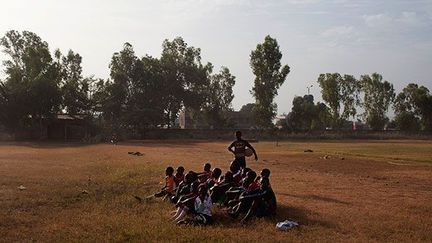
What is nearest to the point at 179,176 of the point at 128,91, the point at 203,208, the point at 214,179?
the point at 214,179

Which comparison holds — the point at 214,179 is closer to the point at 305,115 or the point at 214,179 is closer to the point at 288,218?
the point at 288,218

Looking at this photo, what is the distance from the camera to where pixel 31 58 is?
63.5 m

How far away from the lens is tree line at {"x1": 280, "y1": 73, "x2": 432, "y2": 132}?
88250mm

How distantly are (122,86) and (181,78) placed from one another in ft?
36.0

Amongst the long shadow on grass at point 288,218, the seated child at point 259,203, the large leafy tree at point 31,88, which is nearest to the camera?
the long shadow on grass at point 288,218

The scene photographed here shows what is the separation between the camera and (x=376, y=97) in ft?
301

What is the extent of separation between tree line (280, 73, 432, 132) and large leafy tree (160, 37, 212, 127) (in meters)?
17.2

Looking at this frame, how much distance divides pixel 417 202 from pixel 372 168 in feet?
40.5

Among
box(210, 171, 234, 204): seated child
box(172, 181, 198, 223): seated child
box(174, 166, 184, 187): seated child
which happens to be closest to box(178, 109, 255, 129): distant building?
box(174, 166, 184, 187): seated child

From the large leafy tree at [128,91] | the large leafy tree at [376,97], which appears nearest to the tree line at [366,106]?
the large leafy tree at [376,97]

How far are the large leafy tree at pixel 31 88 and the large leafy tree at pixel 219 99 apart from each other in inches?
1203

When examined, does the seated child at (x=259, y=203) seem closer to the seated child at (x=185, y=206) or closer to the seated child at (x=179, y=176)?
the seated child at (x=185, y=206)

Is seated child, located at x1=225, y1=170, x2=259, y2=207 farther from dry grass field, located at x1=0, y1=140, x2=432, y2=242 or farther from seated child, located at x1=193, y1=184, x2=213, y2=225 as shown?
seated child, located at x1=193, y1=184, x2=213, y2=225

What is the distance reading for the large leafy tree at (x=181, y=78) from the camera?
3056 inches
